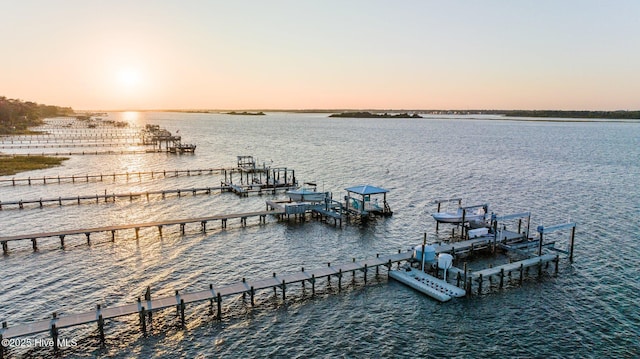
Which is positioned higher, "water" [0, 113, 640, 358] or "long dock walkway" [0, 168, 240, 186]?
"long dock walkway" [0, 168, 240, 186]

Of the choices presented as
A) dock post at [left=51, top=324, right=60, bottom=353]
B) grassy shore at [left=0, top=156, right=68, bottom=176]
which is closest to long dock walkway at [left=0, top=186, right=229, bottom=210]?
grassy shore at [left=0, top=156, right=68, bottom=176]

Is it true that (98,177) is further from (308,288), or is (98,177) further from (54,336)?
(54,336)

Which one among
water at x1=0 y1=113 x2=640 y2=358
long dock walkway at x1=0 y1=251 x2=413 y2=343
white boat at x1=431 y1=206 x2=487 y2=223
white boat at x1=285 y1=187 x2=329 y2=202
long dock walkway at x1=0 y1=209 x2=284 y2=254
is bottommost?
water at x1=0 y1=113 x2=640 y2=358

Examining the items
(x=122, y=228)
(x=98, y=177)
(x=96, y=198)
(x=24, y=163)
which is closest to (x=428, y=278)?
(x=122, y=228)

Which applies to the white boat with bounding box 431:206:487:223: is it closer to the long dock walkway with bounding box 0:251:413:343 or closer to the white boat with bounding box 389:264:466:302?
the long dock walkway with bounding box 0:251:413:343

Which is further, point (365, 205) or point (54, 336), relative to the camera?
point (365, 205)

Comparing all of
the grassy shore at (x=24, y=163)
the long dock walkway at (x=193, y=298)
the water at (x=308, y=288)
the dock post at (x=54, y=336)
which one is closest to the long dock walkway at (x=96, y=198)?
the water at (x=308, y=288)

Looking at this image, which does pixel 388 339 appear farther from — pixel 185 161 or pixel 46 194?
pixel 185 161
